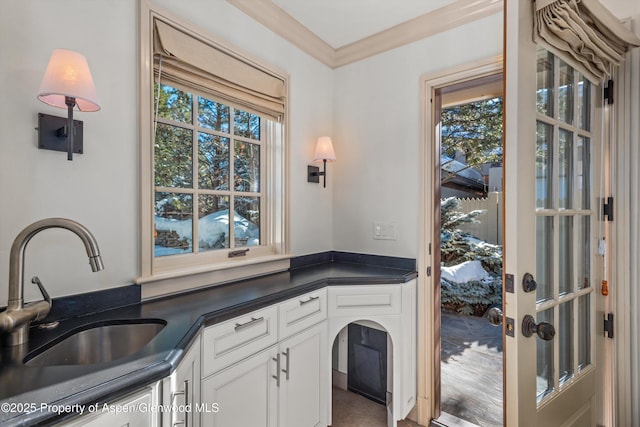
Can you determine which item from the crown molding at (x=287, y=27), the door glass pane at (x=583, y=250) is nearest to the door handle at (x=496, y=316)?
the door glass pane at (x=583, y=250)

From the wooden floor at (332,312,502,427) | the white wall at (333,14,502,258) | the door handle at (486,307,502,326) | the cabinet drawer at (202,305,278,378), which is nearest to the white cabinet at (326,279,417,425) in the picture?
the wooden floor at (332,312,502,427)

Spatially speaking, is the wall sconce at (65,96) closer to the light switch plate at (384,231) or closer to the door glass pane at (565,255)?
the light switch plate at (384,231)

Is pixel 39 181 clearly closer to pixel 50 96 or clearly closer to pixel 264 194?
pixel 50 96

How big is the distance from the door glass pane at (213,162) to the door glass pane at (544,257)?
1599 mm

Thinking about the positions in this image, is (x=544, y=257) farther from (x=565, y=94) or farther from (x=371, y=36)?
(x=371, y=36)

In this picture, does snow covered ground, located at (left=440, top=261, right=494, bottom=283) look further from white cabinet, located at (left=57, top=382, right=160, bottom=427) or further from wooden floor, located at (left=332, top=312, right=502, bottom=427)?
white cabinet, located at (left=57, top=382, right=160, bottom=427)

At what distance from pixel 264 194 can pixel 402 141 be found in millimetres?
1021

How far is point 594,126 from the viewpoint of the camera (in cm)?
147

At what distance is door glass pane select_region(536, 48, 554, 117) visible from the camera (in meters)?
1.19

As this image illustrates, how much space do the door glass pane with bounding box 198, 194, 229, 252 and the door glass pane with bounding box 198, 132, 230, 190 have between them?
0.25ft

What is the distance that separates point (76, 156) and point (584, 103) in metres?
2.20

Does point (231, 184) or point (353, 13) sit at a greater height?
point (353, 13)

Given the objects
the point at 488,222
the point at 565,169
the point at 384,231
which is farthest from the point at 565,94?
the point at 488,222

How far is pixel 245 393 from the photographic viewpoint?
4.39 feet
